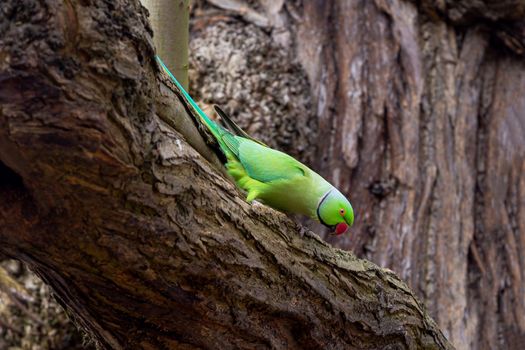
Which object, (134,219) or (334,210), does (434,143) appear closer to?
(334,210)

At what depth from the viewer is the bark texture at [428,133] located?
3734 mm

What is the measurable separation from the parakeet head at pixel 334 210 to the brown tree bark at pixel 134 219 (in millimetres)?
350

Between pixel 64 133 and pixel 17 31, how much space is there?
244 mm

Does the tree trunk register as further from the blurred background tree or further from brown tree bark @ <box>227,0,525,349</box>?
brown tree bark @ <box>227,0,525,349</box>

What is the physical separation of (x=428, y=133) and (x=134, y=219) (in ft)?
9.12

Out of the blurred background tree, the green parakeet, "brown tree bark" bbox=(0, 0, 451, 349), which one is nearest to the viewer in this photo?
"brown tree bark" bbox=(0, 0, 451, 349)

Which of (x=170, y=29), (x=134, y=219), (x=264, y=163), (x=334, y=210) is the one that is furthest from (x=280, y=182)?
(x=134, y=219)

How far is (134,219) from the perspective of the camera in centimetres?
159

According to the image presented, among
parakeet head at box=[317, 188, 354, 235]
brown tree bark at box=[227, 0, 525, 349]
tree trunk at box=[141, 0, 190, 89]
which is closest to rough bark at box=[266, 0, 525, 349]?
brown tree bark at box=[227, 0, 525, 349]

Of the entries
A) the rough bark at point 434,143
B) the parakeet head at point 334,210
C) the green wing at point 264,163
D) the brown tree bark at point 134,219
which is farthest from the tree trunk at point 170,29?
the rough bark at point 434,143

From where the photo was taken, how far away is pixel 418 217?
3.76m

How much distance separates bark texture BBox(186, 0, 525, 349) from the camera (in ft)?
12.3

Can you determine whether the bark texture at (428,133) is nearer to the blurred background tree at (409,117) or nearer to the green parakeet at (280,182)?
the blurred background tree at (409,117)

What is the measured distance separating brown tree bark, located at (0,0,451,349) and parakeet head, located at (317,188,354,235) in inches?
13.8
